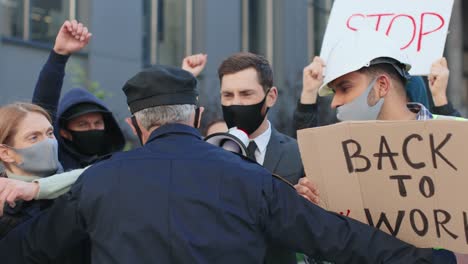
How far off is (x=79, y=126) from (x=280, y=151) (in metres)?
1.25

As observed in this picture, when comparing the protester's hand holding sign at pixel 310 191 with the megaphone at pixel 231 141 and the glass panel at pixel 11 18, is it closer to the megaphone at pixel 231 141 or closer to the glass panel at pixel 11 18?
the megaphone at pixel 231 141

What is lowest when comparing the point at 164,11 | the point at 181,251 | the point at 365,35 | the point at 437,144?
the point at 181,251

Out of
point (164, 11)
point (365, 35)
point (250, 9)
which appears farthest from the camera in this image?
point (250, 9)

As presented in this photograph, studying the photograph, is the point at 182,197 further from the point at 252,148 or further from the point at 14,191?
the point at 252,148

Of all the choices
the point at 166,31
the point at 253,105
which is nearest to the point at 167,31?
the point at 166,31

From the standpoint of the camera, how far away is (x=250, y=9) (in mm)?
18094

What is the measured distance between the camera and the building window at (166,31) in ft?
48.0

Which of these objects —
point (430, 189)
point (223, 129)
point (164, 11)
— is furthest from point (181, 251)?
point (164, 11)

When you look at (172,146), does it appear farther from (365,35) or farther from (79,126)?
(79,126)

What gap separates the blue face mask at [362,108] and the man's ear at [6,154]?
1417 mm

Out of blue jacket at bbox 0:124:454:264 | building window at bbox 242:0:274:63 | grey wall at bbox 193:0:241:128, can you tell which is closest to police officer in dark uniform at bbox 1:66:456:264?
blue jacket at bbox 0:124:454:264

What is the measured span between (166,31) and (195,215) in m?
13.3

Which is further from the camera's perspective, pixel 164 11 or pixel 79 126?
pixel 164 11

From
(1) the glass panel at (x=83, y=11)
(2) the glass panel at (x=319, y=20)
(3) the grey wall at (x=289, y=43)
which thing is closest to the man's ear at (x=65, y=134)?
(1) the glass panel at (x=83, y=11)
